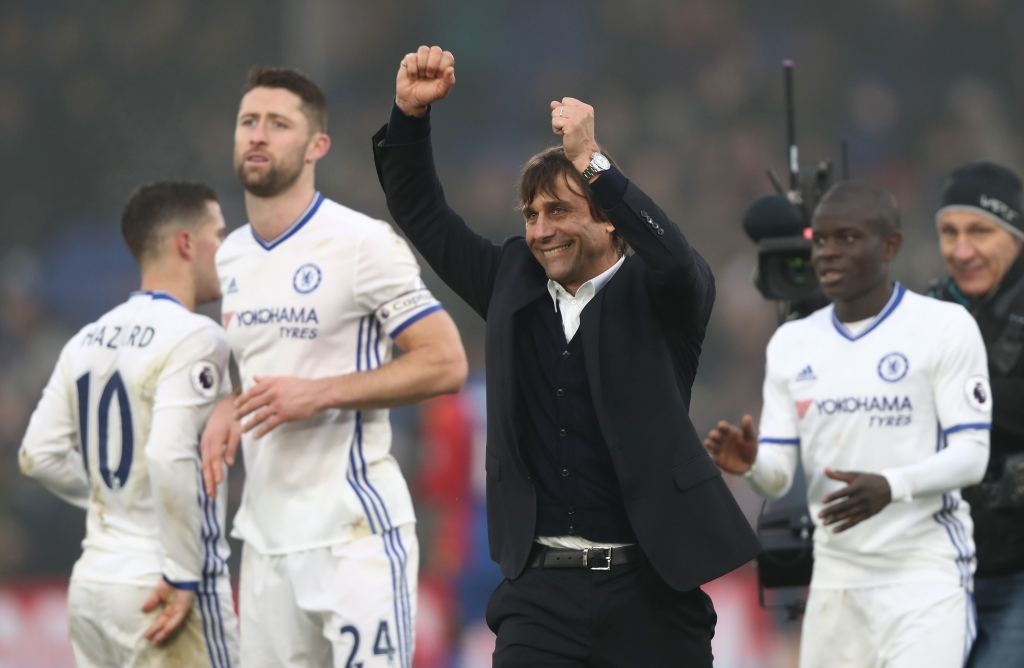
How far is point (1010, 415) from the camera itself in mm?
4965

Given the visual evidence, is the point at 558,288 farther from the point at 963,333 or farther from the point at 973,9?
the point at 973,9

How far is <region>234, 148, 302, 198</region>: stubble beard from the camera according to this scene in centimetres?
451

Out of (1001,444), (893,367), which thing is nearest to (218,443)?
(893,367)

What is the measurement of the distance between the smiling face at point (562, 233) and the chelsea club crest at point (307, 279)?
3.63ft

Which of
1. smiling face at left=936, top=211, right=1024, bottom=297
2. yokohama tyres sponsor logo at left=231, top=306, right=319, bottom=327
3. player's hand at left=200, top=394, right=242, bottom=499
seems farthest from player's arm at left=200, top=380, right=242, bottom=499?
smiling face at left=936, top=211, right=1024, bottom=297

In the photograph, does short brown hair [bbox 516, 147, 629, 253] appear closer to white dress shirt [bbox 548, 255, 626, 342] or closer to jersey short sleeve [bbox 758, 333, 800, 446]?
white dress shirt [bbox 548, 255, 626, 342]

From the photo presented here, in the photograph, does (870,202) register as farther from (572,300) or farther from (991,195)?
(572,300)

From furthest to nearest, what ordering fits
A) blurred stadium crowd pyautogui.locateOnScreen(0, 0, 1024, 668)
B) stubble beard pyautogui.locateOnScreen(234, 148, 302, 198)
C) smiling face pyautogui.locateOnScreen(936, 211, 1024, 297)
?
blurred stadium crowd pyautogui.locateOnScreen(0, 0, 1024, 668), smiling face pyautogui.locateOnScreen(936, 211, 1024, 297), stubble beard pyautogui.locateOnScreen(234, 148, 302, 198)

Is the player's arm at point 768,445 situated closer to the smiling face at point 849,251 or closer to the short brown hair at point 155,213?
the smiling face at point 849,251

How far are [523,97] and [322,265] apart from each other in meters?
6.55

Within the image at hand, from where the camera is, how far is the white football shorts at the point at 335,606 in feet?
13.4

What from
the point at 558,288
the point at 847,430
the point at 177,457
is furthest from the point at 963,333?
the point at 177,457

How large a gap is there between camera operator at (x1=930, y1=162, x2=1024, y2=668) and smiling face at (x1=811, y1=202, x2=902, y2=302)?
0.61 m

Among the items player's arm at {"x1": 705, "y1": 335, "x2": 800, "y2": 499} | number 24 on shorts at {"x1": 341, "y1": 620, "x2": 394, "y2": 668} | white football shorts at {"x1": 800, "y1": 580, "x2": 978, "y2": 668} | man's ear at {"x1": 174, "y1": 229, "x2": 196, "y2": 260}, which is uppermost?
man's ear at {"x1": 174, "y1": 229, "x2": 196, "y2": 260}
